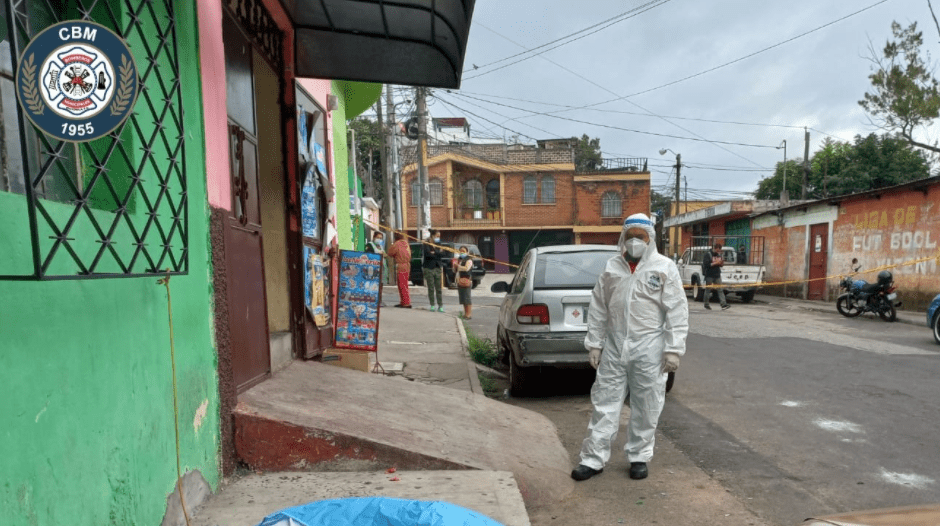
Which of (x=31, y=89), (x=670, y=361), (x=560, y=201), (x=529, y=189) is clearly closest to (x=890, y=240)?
(x=670, y=361)

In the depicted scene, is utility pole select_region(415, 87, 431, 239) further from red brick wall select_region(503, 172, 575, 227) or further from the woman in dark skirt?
red brick wall select_region(503, 172, 575, 227)

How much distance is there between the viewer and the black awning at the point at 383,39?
465 centimetres

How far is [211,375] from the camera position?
334 centimetres

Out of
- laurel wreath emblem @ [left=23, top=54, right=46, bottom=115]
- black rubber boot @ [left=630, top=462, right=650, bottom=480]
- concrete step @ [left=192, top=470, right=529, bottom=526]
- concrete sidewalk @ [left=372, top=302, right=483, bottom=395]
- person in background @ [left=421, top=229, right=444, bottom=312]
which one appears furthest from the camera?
person in background @ [left=421, top=229, right=444, bottom=312]

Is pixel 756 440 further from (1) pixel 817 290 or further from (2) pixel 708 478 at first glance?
(1) pixel 817 290

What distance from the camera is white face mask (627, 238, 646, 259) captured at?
459 centimetres

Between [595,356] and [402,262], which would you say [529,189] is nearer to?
[402,262]

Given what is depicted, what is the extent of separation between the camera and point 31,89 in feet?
5.45

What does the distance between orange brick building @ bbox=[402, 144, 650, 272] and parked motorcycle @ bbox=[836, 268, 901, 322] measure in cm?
2449

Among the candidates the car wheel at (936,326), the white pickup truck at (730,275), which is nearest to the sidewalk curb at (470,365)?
the car wheel at (936,326)

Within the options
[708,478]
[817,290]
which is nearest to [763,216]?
[817,290]

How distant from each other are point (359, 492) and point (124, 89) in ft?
7.35

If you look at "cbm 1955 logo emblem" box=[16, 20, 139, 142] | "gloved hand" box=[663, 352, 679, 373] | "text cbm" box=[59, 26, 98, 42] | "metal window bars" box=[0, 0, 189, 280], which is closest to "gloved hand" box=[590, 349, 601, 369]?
"gloved hand" box=[663, 352, 679, 373]

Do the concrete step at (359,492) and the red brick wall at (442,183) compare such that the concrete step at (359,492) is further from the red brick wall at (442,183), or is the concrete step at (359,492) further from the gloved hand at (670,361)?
the red brick wall at (442,183)
